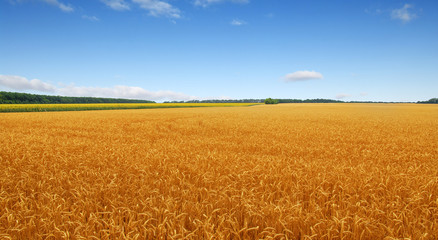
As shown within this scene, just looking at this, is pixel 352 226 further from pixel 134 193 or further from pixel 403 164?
pixel 403 164

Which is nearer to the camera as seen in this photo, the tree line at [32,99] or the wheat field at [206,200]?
the wheat field at [206,200]

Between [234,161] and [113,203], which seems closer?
[113,203]

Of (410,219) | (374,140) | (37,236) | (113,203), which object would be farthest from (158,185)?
(374,140)

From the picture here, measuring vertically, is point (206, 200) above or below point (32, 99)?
below

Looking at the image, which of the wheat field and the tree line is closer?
the wheat field

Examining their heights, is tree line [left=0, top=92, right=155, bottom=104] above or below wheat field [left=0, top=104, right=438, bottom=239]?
above

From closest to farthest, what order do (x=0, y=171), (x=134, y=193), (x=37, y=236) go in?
(x=37, y=236)
(x=134, y=193)
(x=0, y=171)

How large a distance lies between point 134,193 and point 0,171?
11.6ft

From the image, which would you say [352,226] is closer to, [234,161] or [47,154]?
[234,161]

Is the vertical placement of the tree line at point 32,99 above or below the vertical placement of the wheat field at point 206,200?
above

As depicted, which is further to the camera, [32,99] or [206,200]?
[32,99]

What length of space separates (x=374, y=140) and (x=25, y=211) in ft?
40.2

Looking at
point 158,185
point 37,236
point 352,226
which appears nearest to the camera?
point 37,236

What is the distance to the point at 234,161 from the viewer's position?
5.37 m
